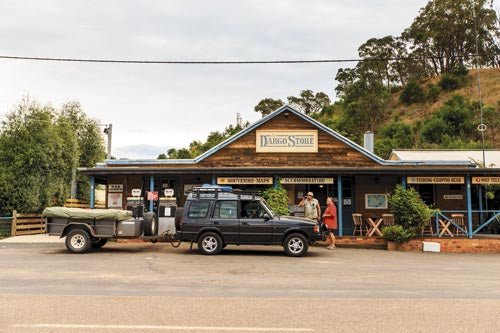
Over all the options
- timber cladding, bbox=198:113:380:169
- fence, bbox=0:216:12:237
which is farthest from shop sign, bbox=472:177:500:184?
fence, bbox=0:216:12:237

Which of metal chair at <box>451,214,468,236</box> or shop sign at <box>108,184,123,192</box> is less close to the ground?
shop sign at <box>108,184,123,192</box>

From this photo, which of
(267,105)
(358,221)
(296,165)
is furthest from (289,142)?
(267,105)

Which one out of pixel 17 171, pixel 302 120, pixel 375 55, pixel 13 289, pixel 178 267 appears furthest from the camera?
pixel 375 55

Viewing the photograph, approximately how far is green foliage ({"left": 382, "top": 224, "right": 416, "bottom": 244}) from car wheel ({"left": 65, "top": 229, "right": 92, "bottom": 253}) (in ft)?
33.9

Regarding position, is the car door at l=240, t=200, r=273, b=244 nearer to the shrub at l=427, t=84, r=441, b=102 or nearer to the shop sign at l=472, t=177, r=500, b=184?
the shop sign at l=472, t=177, r=500, b=184

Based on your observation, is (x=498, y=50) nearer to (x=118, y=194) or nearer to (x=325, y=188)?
(x=325, y=188)

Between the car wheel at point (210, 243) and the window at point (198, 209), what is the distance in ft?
2.01

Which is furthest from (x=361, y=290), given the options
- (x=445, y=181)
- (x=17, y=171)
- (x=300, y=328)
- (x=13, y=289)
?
(x=17, y=171)

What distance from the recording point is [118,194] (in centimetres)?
2097

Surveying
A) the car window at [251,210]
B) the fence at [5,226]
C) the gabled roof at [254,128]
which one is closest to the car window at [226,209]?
the car window at [251,210]

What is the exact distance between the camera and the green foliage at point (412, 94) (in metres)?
75.9

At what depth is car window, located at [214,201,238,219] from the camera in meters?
13.9

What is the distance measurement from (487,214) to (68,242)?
18.5m

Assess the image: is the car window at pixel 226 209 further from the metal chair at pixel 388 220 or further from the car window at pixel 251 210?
the metal chair at pixel 388 220
